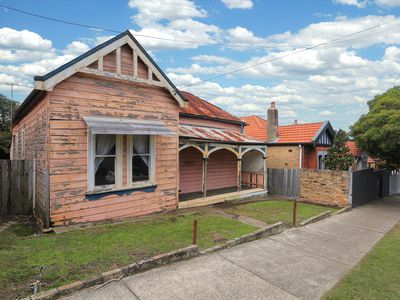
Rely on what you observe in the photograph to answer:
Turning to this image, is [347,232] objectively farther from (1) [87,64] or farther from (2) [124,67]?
(1) [87,64]

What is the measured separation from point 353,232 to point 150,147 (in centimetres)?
723

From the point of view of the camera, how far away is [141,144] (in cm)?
922

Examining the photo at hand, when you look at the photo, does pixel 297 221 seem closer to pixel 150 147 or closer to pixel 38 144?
pixel 150 147

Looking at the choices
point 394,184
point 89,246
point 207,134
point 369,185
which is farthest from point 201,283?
point 394,184

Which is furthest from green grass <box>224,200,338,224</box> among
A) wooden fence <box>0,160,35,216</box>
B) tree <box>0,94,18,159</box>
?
tree <box>0,94,18,159</box>

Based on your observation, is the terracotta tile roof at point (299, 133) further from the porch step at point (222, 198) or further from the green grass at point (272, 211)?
the green grass at point (272, 211)

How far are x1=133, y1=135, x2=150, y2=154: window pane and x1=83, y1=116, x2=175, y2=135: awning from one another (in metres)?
0.53

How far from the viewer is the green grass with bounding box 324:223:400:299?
15.4ft

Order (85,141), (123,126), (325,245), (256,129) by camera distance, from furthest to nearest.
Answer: (256,129) → (123,126) → (85,141) → (325,245)

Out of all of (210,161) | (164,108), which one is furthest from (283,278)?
(210,161)

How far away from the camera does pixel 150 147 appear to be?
938cm

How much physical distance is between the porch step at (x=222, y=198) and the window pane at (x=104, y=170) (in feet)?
10.5

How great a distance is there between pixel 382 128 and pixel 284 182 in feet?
17.7

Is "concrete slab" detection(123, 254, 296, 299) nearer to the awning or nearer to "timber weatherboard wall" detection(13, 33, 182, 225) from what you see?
"timber weatherboard wall" detection(13, 33, 182, 225)
